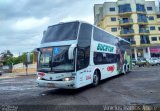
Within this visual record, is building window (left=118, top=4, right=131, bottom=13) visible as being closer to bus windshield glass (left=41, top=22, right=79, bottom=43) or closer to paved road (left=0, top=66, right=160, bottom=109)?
paved road (left=0, top=66, right=160, bottom=109)

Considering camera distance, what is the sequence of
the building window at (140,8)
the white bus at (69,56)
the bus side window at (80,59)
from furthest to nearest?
the building window at (140,8) < the bus side window at (80,59) < the white bus at (69,56)

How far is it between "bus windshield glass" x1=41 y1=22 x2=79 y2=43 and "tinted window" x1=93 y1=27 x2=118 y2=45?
2645 millimetres

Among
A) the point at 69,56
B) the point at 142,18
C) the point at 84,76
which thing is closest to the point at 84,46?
the point at 84,76

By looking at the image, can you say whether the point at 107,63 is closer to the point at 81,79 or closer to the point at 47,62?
the point at 81,79

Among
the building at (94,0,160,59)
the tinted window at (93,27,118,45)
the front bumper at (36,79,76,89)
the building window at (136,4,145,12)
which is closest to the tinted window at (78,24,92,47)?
the tinted window at (93,27,118,45)

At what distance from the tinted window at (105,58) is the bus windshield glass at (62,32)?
9.71ft

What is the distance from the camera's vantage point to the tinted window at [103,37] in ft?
49.3

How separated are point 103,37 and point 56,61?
6.04 meters

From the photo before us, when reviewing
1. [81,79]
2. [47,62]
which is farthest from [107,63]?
[47,62]

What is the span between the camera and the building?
58000 millimetres

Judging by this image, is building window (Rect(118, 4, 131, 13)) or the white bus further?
building window (Rect(118, 4, 131, 13))

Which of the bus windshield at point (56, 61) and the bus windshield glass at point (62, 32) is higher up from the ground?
the bus windshield glass at point (62, 32)

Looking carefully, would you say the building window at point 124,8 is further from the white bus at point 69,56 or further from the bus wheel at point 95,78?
the bus wheel at point 95,78

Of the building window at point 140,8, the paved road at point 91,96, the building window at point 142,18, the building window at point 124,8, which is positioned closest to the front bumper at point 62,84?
the paved road at point 91,96
